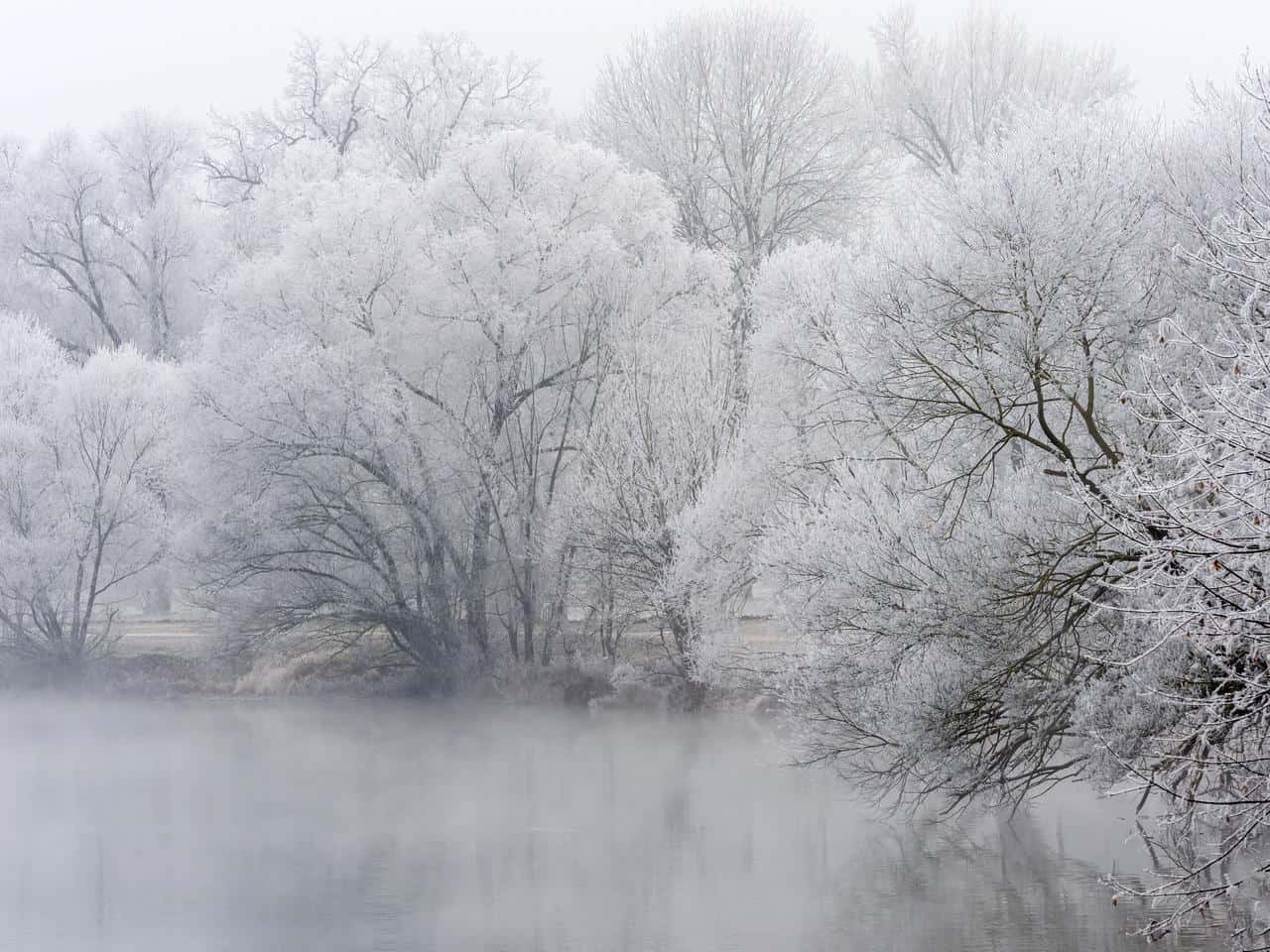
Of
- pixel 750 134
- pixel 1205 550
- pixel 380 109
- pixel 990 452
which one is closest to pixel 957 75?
Result: pixel 750 134

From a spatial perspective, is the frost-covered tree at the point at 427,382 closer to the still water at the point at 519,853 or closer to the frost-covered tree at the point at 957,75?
the still water at the point at 519,853

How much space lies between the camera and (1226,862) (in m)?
14.9

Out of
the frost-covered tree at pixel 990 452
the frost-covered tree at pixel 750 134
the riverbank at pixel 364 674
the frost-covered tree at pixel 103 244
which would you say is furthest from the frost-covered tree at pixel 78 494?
the frost-covered tree at pixel 990 452

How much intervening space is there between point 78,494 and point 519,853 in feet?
63.0

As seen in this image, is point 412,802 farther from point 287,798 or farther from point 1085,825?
point 1085,825

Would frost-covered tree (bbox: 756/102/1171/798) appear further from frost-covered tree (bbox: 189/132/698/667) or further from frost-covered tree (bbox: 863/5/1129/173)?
frost-covered tree (bbox: 863/5/1129/173)

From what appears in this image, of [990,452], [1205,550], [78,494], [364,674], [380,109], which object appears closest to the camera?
[1205,550]

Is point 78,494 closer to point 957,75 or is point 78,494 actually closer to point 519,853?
point 519,853

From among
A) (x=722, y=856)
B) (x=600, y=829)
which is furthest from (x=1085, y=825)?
(x=600, y=829)

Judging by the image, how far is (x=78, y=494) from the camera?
33.3 meters

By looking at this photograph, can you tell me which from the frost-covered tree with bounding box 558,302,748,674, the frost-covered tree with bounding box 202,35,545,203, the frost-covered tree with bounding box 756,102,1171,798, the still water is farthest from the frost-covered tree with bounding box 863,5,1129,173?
the frost-covered tree with bounding box 756,102,1171,798

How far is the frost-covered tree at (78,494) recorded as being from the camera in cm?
3269

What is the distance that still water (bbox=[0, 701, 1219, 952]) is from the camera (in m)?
14.2

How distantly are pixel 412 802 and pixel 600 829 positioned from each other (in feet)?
10.5
